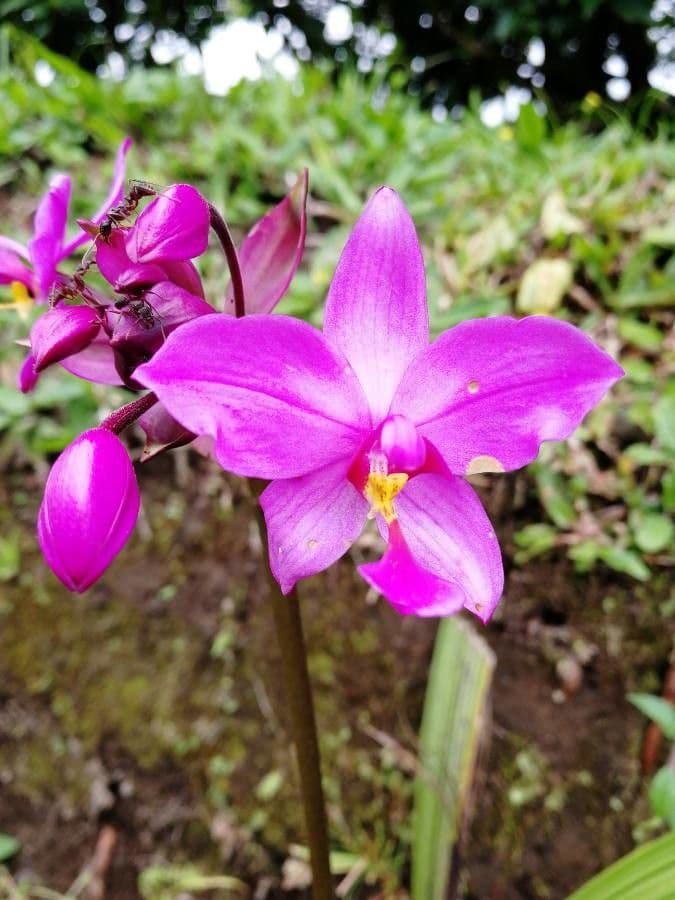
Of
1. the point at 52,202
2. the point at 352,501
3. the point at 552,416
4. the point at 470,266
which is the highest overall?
the point at 52,202

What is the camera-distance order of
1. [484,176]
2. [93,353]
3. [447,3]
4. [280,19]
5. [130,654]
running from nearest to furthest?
[93,353] → [130,654] → [484,176] → [447,3] → [280,19]

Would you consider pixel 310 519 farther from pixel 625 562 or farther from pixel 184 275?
pixel 625 562

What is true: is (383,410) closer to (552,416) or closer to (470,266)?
(552,416)

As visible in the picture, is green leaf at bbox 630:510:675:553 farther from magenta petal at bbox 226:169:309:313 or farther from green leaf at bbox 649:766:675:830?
magenta petal at bbox 226:169:309:313

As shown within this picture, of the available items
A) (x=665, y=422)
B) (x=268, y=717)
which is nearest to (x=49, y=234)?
(x=268, y=717)

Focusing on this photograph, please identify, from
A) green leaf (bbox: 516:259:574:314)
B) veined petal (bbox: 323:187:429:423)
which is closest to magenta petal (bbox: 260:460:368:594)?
veined petal (bbox: 323:187:429:423)

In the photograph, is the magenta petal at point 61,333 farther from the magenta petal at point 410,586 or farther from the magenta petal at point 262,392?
the magenta petal at point 410,586

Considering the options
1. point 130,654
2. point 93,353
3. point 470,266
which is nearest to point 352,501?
point 93,353
